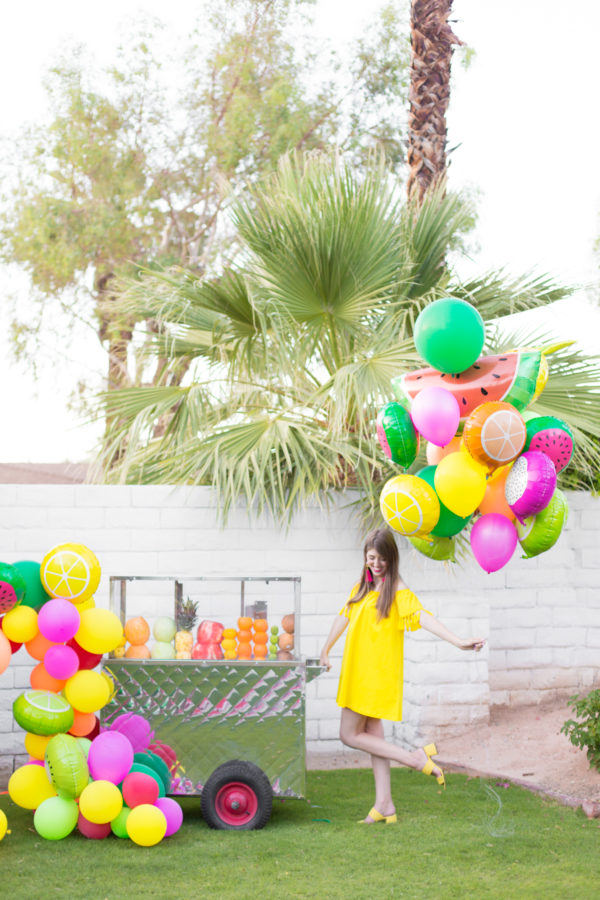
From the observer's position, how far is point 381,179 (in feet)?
21.6

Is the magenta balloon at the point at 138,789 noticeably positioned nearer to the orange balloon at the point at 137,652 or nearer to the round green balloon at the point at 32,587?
the orange balloon at the point at 137,652

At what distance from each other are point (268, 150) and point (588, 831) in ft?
47.4

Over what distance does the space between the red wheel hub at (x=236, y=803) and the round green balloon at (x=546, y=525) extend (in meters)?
1.71

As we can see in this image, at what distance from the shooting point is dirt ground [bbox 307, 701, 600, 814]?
17.5ft

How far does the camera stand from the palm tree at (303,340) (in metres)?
6.26

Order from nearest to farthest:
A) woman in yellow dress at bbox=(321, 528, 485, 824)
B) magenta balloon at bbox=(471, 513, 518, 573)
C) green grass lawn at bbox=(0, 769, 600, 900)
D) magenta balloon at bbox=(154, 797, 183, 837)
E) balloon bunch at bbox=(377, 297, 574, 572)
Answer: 1. green grass lawn at bbox=(0, 769, 600, 900)
2. balloon bunch at bbox=(377, 297, 574, 572)
3. magenta balloon at bbox=(471, 513, 518, 573)
4. magenta balloon at bbox=(154, 797, 183, 837)
5. woman in yellow dress at bbox=(321, 528, 485, 824)

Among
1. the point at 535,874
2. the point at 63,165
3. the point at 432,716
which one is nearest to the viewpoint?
the point at 535,874

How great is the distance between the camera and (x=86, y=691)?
4461mm

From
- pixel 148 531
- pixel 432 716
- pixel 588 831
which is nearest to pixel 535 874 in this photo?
pixel 588 831

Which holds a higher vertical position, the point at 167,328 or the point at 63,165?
the point at 63,165

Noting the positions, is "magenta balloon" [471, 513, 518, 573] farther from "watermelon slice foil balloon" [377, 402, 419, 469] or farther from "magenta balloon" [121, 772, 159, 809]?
"magenta balloon" [121, 772, 159, 809]

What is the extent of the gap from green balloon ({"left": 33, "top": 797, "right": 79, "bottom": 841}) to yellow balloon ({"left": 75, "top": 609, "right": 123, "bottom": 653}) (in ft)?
2.21

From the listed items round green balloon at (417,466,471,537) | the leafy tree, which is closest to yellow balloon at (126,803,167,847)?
round green balloon at (417,466,471,537)

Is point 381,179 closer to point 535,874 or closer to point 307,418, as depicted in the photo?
point 307,418
